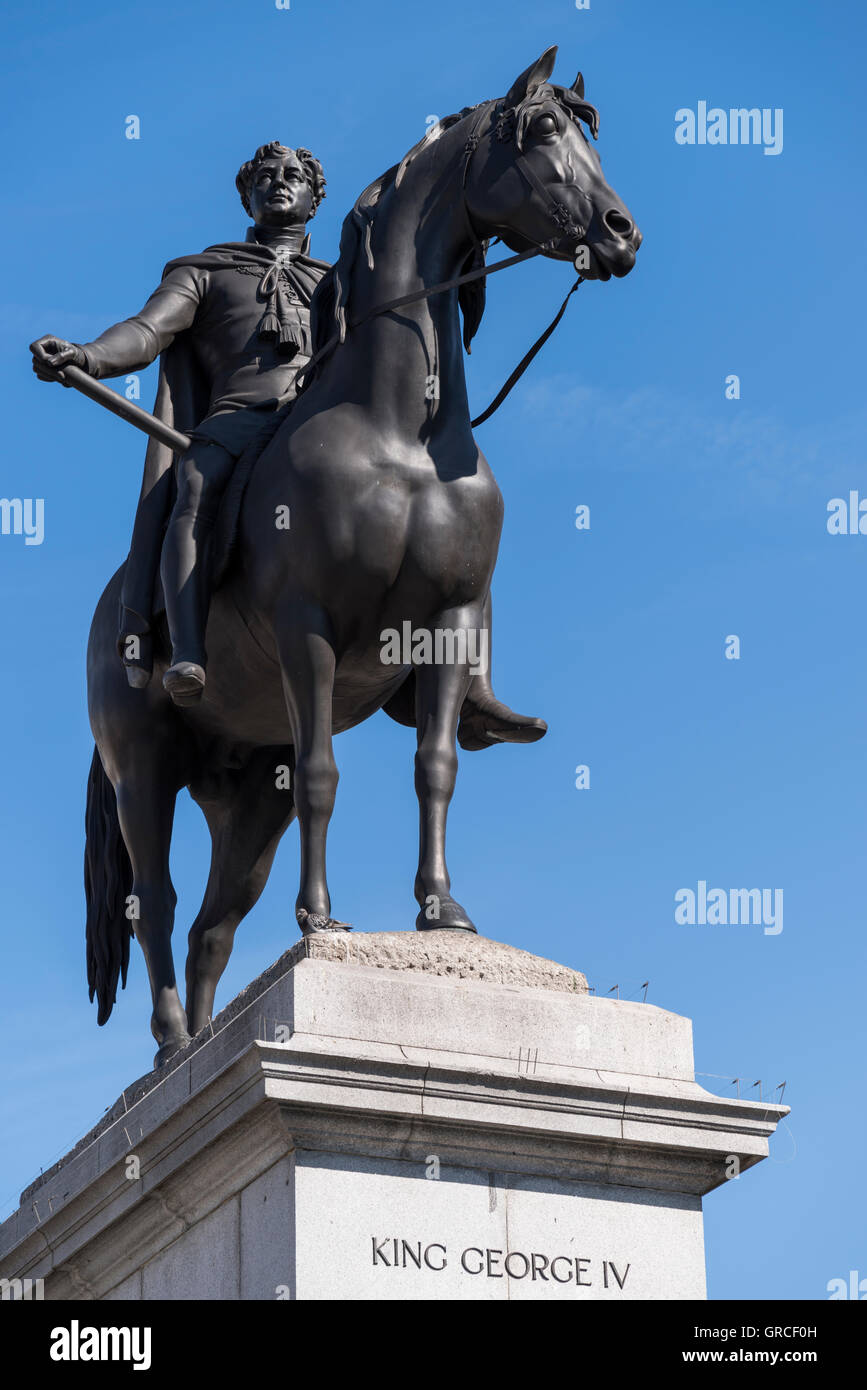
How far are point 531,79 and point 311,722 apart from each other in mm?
3754

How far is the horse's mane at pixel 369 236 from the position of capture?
46.6 ft

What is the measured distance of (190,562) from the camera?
14281 millimetres

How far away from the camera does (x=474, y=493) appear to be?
14.0 m

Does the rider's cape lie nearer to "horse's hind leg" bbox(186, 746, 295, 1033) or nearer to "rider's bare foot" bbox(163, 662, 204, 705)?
"rider's bare foot" bbox(163, 662, 204, 705)

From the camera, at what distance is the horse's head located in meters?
13.9

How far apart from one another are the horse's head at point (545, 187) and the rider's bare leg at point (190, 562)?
2077 millimetres

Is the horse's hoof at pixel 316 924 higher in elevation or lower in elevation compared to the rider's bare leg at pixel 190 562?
lower

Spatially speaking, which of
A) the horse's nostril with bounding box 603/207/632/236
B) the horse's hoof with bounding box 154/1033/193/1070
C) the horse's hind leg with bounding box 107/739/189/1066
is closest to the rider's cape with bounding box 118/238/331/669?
the horse's hind leg with bounding box 107/739/189/1066

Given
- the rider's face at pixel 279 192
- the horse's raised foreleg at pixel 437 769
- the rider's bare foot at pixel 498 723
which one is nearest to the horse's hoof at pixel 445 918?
the horse's raised foreleg at pixel 437 769

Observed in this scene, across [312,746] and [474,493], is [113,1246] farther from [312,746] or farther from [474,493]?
[474,493]

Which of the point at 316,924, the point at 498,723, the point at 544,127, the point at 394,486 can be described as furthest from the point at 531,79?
the point at 316,924

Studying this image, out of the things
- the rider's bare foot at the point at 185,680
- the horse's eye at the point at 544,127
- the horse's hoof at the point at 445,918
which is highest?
the horse's eye at the point at 544,127

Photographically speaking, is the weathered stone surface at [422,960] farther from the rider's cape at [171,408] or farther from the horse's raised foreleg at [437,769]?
the rider's cape at [171,408]
